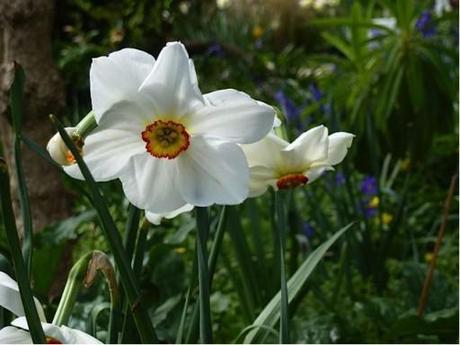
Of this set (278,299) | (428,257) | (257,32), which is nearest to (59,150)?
(278,299)

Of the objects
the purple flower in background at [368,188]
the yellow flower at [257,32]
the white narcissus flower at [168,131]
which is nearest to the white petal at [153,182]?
the white narcissus flower at [168,131]

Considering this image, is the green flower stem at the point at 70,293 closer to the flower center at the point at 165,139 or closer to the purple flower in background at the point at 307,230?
the flower center at the point at 165,139

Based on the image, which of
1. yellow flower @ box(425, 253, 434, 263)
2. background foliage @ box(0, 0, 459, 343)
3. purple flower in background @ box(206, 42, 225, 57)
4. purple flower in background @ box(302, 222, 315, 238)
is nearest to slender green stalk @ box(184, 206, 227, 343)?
background foliage @ box(0, 0, 459, 343)

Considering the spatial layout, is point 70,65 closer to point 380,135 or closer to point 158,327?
point 380,135

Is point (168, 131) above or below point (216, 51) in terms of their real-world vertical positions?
above

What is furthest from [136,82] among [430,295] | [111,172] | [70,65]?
[70,65]

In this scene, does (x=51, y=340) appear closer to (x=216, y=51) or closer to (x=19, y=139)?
(x=19, y=139)

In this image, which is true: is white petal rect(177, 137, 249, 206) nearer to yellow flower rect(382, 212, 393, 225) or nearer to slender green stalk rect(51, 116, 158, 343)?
slender green stalk rect(51, 116, 158, 343)
